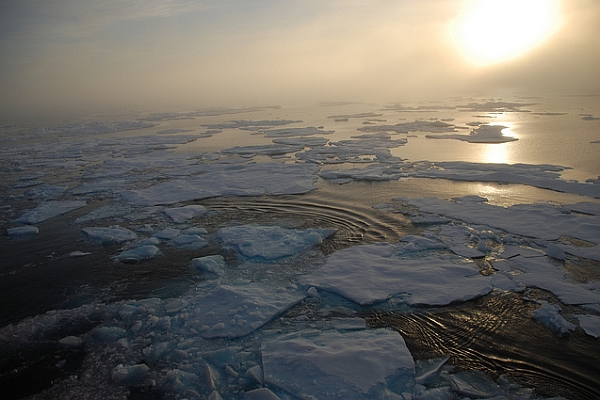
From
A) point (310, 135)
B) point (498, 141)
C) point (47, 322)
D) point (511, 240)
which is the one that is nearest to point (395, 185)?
point (511, 240)

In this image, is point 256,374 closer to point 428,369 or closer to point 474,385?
point 428,369

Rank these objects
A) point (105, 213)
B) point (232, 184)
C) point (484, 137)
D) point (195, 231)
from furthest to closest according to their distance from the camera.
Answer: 1. point (484, 137)
2. point (232, 184)
3. point (105, 213)
4. point (195, 231)

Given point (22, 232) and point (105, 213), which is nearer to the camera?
point (22, 232)

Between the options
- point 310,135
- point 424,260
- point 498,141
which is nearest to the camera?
point 424,260

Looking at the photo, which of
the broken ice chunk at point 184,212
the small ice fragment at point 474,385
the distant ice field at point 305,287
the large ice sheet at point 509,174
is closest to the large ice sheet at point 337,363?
the distant ice field at point 305,287

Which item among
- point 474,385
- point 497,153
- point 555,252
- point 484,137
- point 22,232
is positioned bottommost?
point 474,385

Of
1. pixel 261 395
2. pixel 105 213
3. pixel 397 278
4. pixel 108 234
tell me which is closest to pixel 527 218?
pixel 397 278

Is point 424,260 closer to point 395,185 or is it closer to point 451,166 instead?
point 395,185
